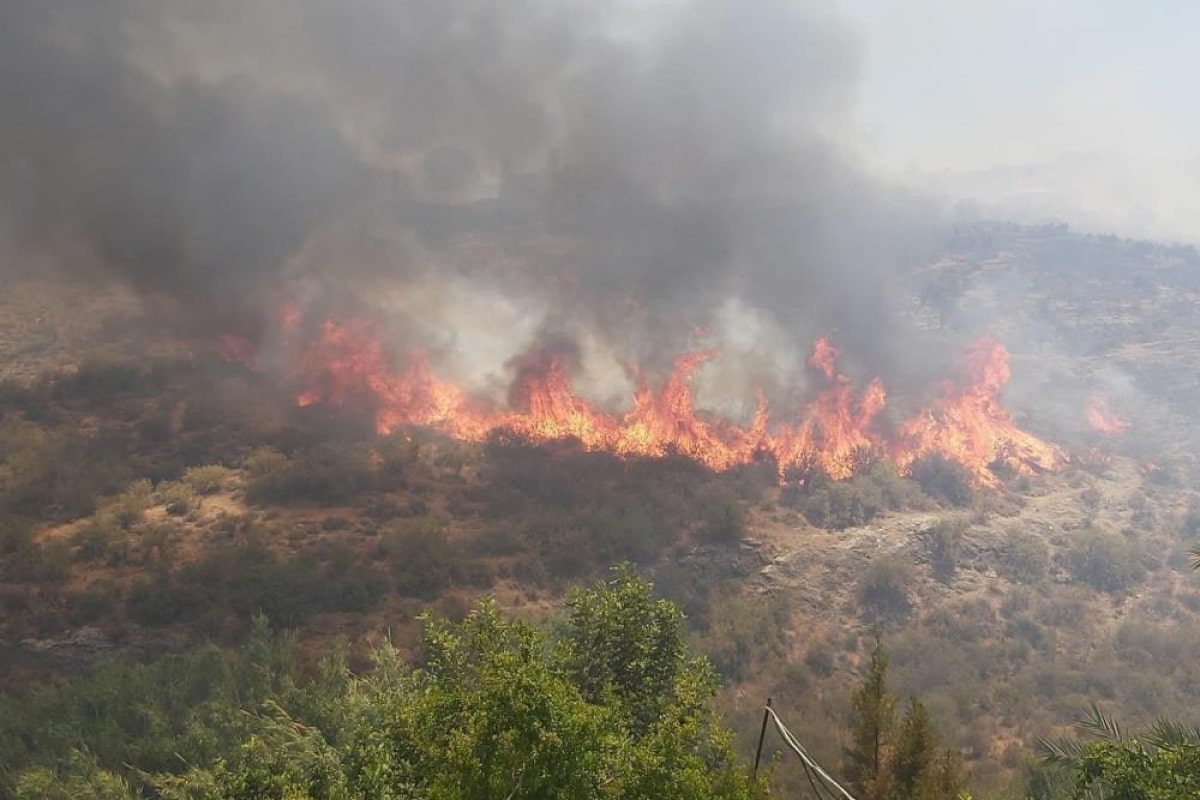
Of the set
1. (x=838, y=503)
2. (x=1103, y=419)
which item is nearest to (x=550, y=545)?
(x=838, y=503)

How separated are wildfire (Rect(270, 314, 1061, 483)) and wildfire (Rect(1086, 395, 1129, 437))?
1529 cm

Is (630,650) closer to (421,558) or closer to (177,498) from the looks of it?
(421,558)

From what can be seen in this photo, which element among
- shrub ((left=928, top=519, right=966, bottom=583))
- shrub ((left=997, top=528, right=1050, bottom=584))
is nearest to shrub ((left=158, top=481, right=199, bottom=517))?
shrub ((left=928, top=519, right=966, bottom=583))

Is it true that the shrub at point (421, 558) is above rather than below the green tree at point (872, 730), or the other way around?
above

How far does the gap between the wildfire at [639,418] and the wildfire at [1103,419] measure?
15.3 meters

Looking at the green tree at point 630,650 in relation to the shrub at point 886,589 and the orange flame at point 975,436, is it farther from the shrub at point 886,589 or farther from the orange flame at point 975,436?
the orange flame at point 975,436

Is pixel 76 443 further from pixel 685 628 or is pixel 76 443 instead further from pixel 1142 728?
pixel 1142 728

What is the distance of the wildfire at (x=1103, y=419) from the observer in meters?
70.1

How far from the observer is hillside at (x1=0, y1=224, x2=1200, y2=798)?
106ft

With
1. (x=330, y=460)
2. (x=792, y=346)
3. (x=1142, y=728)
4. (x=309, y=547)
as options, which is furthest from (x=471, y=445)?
(x=1142, y=728)

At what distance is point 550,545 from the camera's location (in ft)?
138

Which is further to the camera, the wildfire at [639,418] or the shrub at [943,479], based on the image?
the wildfire at [639,418]

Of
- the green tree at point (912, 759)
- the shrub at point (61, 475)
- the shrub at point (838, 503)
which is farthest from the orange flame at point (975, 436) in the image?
the shrub at point (61, 475)

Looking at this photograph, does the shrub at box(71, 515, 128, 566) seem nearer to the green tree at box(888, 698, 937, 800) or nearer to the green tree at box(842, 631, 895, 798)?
the green tree at box(842, 631, 895, 798)
